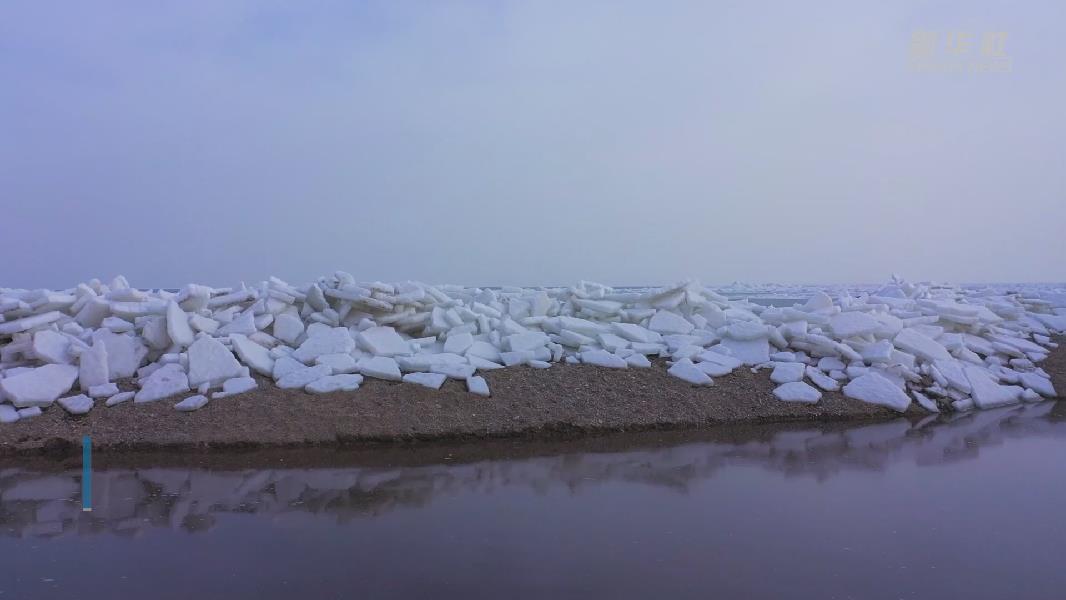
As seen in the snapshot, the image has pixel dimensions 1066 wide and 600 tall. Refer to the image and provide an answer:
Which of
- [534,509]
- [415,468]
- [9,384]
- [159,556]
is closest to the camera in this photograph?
[159,556]

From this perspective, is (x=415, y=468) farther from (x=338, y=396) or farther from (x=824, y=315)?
(x=824, y=315)

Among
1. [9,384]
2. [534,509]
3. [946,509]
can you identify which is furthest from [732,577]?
[9,384]

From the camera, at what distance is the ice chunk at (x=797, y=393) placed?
20.7ft

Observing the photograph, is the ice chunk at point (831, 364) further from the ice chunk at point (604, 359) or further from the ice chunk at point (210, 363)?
the ice chunk at point (210, 363)

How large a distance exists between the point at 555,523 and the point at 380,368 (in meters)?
3.01

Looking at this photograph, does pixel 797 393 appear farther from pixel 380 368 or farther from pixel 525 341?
pixel 380 368

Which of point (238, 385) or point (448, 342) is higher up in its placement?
point (448, 342)

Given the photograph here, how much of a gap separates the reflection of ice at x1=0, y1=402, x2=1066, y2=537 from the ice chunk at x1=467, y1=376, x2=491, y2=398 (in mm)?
1135

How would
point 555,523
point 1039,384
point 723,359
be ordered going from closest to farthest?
point 555,523, point 723,359, point 1039,384

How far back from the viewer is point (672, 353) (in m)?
6.98

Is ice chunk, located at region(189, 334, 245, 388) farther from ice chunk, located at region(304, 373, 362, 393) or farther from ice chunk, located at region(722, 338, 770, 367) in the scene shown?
ice chunk, located at region(722, 338, 770, 367)

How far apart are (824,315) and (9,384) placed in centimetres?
799

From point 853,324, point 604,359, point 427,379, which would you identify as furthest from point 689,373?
point 427,379

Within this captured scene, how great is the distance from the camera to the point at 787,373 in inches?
262
